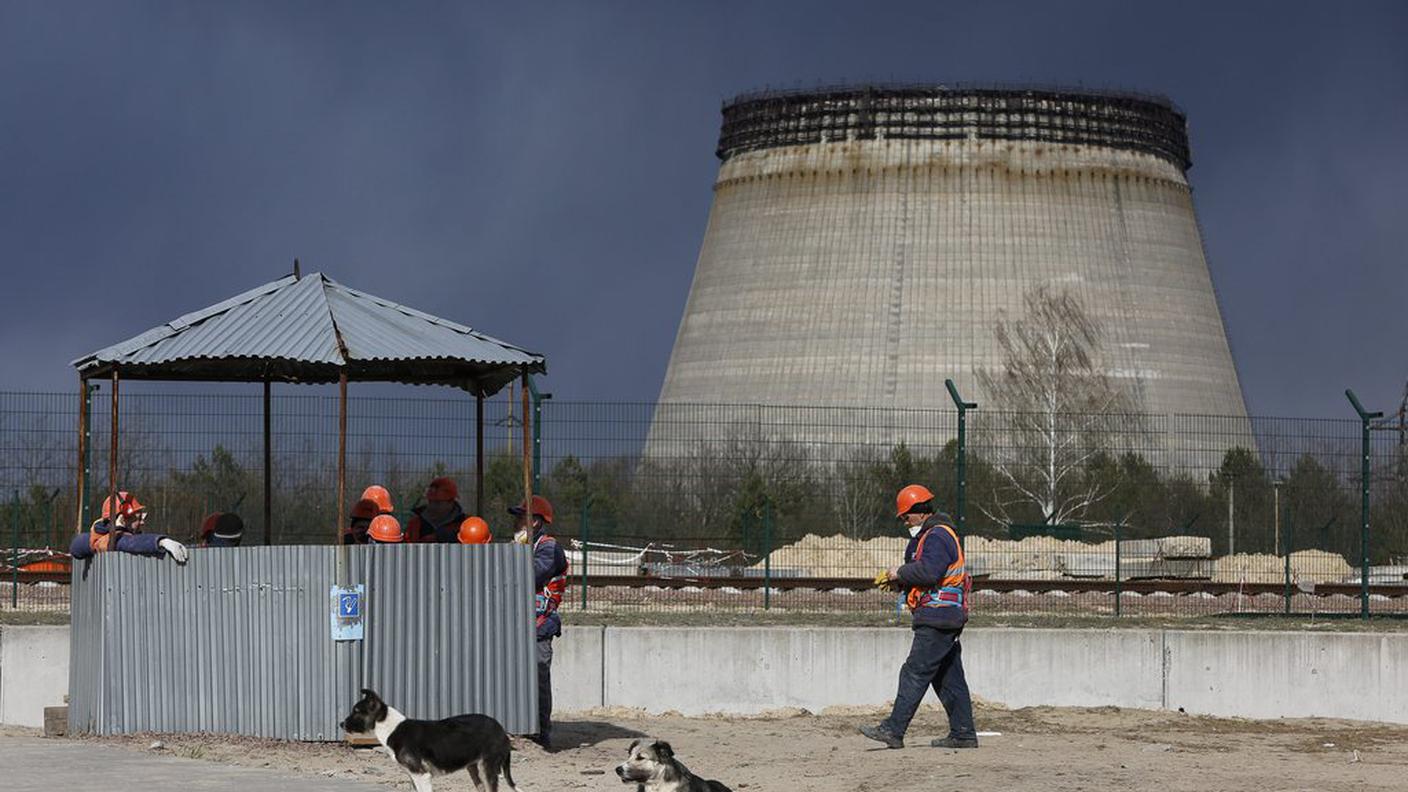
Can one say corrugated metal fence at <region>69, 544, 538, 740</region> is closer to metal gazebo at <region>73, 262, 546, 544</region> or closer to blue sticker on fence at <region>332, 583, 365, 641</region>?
blue sticker on fence at <region>332, 583, 365, 641</region>

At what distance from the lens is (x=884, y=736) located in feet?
41.3

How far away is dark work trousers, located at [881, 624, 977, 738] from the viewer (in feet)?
41.1

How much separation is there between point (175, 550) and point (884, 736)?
3876 millimetres

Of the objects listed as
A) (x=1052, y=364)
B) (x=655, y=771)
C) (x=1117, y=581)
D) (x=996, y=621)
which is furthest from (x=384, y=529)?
(x=1052, y=364)

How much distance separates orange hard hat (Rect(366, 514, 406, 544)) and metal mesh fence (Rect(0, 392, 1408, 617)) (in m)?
5.26

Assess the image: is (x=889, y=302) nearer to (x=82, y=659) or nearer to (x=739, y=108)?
(x=739, y=108)

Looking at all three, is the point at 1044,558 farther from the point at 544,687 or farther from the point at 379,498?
the point at 544,687

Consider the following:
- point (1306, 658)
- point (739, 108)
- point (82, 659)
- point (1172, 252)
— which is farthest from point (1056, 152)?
point (82, 659)

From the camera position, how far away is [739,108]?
234 feet

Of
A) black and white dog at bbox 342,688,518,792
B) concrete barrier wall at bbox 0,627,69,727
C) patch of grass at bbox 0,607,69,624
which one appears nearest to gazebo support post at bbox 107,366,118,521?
concrete barrier wall at bbox 0,627,69,727

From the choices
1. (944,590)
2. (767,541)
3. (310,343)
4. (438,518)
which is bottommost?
(944,590)

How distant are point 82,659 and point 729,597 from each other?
30.1ft

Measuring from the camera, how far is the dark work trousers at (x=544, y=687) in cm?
1256

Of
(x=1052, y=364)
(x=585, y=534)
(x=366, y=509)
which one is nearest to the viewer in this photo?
(x=366, y=509)
